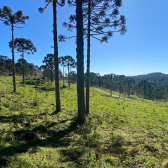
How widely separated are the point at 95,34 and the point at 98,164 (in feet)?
31.8

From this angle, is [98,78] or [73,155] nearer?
[73,155]

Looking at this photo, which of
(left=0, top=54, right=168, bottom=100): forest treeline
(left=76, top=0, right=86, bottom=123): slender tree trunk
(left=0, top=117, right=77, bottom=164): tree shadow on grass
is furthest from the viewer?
(left=0, top=54, right=168, bottom=100): forest treeline

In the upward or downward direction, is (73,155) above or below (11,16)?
below

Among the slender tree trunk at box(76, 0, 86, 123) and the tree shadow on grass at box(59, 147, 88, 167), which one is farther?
the slender tree trunk at box(76, 0, 86, 123)

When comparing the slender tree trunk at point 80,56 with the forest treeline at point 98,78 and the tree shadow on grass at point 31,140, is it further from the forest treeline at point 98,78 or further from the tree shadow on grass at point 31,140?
the forest treeline at point 98,78

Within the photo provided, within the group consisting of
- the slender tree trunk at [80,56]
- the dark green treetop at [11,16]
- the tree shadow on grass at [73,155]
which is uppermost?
the dark green treetop at [11,16]

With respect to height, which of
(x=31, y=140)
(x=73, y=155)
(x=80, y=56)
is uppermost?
(x=80, y=56)

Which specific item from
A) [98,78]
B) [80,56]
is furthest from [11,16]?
[98,78]

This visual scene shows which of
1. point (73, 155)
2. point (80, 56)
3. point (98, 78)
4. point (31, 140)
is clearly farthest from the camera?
point (98, 78)

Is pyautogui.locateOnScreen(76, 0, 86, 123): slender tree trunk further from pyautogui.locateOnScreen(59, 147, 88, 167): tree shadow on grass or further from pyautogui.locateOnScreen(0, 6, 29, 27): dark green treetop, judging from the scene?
pyautogui.locateOnScreen(0, 6, 29, 27): dark green treetop

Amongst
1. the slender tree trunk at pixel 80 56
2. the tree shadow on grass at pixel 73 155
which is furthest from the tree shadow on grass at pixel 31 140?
the slender tree trunk at pixel 80 56

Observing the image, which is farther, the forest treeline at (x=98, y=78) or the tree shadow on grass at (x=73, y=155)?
the forest treeline at (x=98, y=78)

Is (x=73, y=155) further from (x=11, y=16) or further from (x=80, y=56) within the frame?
(x=11, y=16)

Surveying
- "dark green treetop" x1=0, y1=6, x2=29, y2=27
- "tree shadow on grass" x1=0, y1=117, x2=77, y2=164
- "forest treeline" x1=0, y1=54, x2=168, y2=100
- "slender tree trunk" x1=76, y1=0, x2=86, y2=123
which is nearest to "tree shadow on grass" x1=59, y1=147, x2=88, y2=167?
"tree shadow on grass" x1=0, y1=117, x2=77, y2=164
